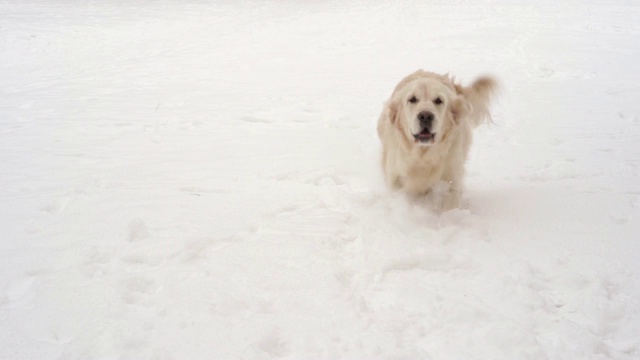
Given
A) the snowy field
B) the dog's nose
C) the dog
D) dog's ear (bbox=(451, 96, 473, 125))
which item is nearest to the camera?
the snowy field

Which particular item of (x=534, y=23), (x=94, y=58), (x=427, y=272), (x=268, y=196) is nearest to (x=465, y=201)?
(x=427, y=272)

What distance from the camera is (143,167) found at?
3779mm

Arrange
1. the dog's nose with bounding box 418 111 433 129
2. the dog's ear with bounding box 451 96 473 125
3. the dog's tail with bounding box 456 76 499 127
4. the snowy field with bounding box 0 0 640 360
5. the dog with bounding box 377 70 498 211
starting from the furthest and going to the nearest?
the dog's tail with bounding box 456 76 499 127
the dog's ear with bounding box 451 96 473 125
the dog with bounding box 377 70 498 211
the dog's nose with bounding box 418 111 433 129
the snowy field with bounding box 0 0 640 360

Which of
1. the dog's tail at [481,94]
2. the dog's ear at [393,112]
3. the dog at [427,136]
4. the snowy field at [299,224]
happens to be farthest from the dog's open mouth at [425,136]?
the dog's tail at [481,94]

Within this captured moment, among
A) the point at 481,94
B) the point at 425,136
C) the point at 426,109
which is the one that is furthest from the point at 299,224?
the point at 481,94

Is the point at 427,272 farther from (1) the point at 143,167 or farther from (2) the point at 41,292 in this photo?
(1) the point at 143,167

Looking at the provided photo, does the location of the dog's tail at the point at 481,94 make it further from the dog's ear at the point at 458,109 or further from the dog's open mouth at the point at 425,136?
the dog's open mouth at the point at 425,136

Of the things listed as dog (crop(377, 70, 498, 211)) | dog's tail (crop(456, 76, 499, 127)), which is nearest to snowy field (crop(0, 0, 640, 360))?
dog (crop(377, 70, 498, 211))

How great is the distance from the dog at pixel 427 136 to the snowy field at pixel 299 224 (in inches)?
7.1

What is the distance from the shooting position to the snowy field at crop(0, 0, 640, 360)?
194 centimetres

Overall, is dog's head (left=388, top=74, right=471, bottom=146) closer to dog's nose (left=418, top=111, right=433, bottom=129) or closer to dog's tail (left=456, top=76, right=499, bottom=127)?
dog's nose (left=418, top=111, right=433, bottom=129)

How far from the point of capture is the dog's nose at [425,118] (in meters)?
2.94

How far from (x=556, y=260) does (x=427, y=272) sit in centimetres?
71

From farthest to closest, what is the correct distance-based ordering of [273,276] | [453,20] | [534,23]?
[453,20] < [534,23] < [273,276]
